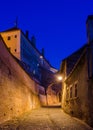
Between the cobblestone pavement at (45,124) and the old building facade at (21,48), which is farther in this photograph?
the old building facade at (21,48)

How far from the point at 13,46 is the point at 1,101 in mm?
40311

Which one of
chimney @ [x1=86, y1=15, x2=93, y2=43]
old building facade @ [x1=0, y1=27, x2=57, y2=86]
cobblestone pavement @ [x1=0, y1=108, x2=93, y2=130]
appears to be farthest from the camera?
old building facade @ [x1=0, y1=27, x2=57, y2=86]

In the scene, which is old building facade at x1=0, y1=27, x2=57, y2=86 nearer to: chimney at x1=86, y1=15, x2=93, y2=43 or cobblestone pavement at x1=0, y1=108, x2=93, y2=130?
cobblestone pavement at x1=0, y1=108, x2=93, y2=130

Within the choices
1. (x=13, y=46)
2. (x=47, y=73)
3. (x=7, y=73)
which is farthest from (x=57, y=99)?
(x=7, y=73)

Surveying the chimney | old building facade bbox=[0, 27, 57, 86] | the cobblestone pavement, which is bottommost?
the cobblestone pavement

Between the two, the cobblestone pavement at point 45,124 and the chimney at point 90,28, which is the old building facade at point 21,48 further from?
the chimney at point 90,28

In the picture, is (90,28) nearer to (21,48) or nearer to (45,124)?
(45,124)

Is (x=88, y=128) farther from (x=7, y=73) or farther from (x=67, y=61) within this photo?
(x=67, y=61)

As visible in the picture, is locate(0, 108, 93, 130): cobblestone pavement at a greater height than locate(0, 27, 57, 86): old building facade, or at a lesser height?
lesser

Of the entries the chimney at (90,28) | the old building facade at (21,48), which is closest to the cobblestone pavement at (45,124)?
the chimney at (90,28)

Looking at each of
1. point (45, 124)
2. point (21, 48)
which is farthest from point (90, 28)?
point (21, 48)

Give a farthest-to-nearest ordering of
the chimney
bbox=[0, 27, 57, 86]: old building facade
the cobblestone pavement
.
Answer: bbox=[0, 27, 57, 86]: old building facade → the chimney → the cobblestone pavement

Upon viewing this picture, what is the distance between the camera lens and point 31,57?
58.2 m

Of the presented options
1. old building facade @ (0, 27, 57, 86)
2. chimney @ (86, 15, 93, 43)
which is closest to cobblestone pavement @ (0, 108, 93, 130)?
chimney @ (86, 15, 93, 43)
